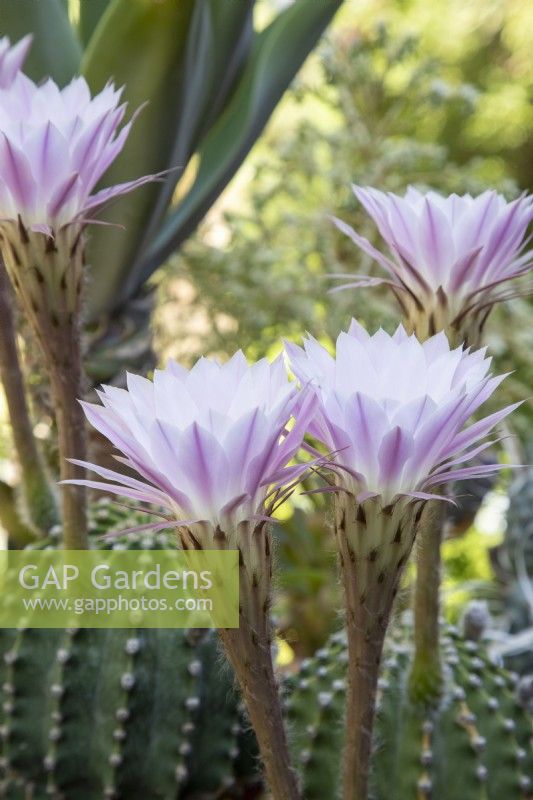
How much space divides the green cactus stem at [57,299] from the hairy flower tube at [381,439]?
0.09m

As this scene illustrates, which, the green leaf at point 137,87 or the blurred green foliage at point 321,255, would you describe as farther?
the blurred green foliage at point 321,255

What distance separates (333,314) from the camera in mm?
616

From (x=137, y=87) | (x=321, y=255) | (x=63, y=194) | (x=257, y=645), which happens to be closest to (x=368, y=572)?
(x=257, y=645)

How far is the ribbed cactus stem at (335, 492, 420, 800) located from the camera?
0.22 meters

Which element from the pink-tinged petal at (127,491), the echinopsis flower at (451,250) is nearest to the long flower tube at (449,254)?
the echinopsis flower at (451,250)

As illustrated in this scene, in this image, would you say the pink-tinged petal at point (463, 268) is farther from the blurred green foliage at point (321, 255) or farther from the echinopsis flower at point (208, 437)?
the blurred green foliage at point (321, 255)

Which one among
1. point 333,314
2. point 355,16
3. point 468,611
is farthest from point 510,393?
point 355,16

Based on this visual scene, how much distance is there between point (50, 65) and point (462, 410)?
11.5 inches

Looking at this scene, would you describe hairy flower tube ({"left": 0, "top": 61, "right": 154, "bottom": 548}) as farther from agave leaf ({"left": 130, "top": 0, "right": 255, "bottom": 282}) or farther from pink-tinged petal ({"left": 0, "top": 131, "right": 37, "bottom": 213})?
agave leaf ({"left": 130, "top": 0, "right": 255, "bottom": 282})

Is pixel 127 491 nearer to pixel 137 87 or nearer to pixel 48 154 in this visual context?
pixel 48 154

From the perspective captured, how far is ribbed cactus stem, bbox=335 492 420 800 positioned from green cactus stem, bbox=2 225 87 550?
9 centimetres

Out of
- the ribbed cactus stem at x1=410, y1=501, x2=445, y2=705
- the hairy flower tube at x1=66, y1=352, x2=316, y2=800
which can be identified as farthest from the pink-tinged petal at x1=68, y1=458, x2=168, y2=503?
the ribbed cactus stem at x1=410, y1=501, x2=445, y2=705

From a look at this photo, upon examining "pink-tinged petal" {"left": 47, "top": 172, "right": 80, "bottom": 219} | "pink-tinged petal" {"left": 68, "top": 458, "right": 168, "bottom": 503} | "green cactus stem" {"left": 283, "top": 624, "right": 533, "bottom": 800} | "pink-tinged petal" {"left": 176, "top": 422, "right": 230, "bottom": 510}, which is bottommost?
"green cactus stem" {"left": 283, "top": 624, "right": 533, "bottom": 800}

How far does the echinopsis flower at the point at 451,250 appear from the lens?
0.27 meters
